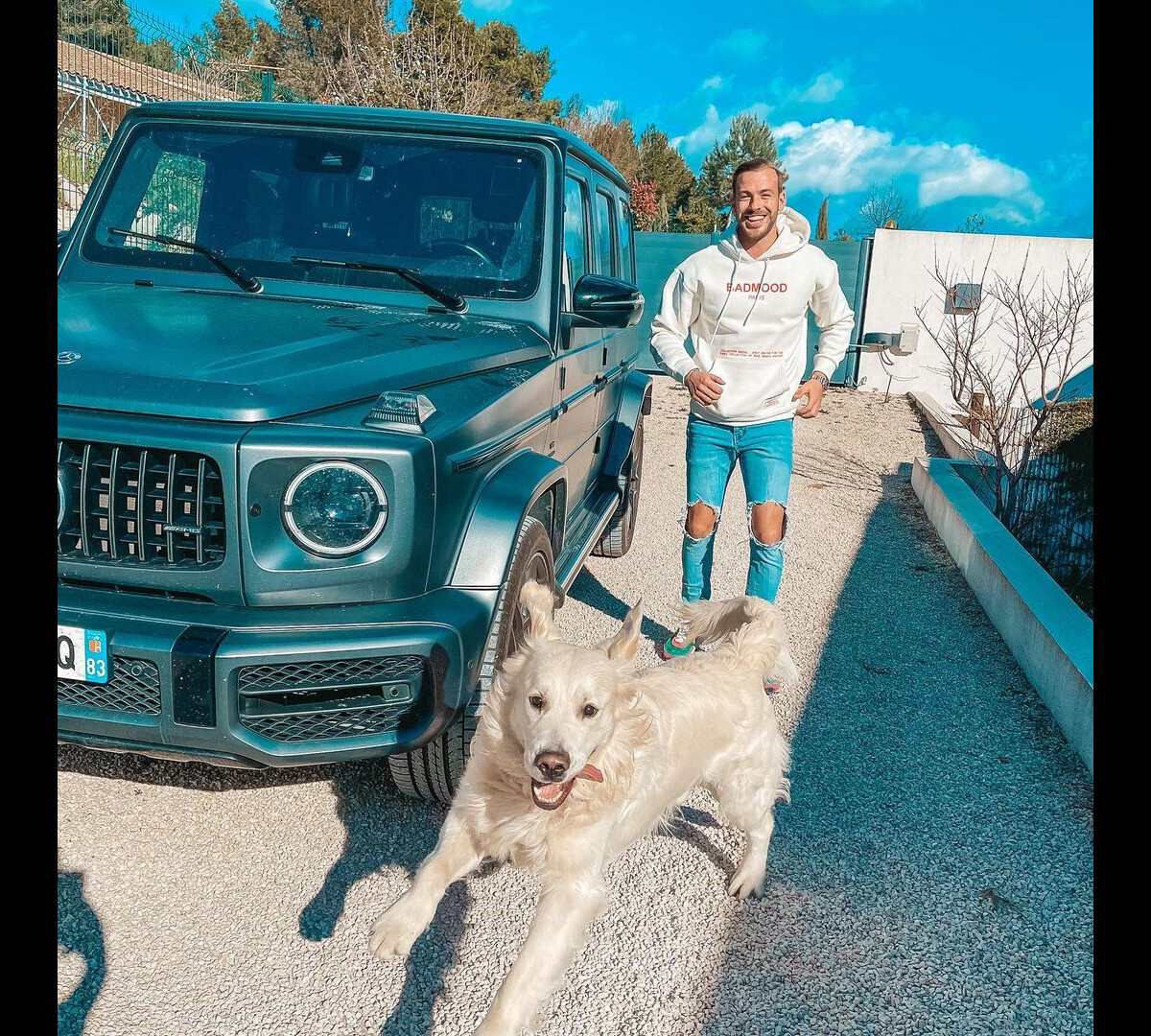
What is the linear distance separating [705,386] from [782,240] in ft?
2.51

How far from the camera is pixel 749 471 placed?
4.50 metres

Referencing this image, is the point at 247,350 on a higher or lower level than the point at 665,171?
lower

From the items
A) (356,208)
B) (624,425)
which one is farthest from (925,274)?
(356,208)

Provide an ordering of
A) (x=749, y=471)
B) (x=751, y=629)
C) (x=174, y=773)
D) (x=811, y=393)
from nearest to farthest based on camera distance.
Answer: (x=751, y=629) < (x=174, y=773) < (x=811, y=393) < (x=749, y=471)

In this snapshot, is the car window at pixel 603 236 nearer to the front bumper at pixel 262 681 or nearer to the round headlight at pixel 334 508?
the round headlight at pixel 334 508

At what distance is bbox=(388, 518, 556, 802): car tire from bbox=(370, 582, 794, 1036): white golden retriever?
0.29 meters

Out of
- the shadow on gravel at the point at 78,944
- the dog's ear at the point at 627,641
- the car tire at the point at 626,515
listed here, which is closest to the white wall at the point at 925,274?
the car tire at the point at 626,515

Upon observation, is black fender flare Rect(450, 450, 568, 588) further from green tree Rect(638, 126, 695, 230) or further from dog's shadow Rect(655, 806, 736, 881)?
green tree Rect(638, 126, 695, 230)

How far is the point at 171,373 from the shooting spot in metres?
2.59

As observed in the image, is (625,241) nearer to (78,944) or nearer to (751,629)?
(751,629)

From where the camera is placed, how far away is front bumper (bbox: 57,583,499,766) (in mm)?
2398

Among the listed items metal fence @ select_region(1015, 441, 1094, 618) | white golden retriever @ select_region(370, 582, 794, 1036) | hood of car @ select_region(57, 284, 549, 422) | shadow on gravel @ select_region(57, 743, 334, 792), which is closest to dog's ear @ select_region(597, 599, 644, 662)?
white golden retriever @ select_region(370, 582, 794, 1036)

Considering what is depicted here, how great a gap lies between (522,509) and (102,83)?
515 inches
